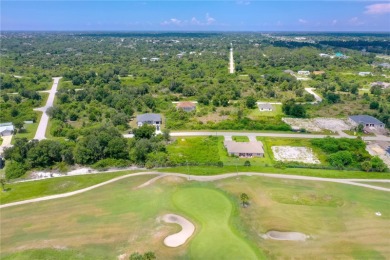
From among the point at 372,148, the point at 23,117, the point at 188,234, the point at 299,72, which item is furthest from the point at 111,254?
the point at 299,72

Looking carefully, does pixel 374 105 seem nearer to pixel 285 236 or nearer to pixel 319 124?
pixel 319 124

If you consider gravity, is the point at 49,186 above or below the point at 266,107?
below

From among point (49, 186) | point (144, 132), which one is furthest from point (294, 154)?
point (49, 186)

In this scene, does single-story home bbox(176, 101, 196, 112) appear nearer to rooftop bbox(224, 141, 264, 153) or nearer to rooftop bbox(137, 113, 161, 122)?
rooftop bbox(137, 113, 161, 122)

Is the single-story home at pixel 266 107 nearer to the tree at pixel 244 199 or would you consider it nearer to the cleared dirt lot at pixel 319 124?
the cleared dirt lot at pixel 319 124

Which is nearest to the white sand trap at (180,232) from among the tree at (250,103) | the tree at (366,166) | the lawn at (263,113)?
the tree at (366,166)
